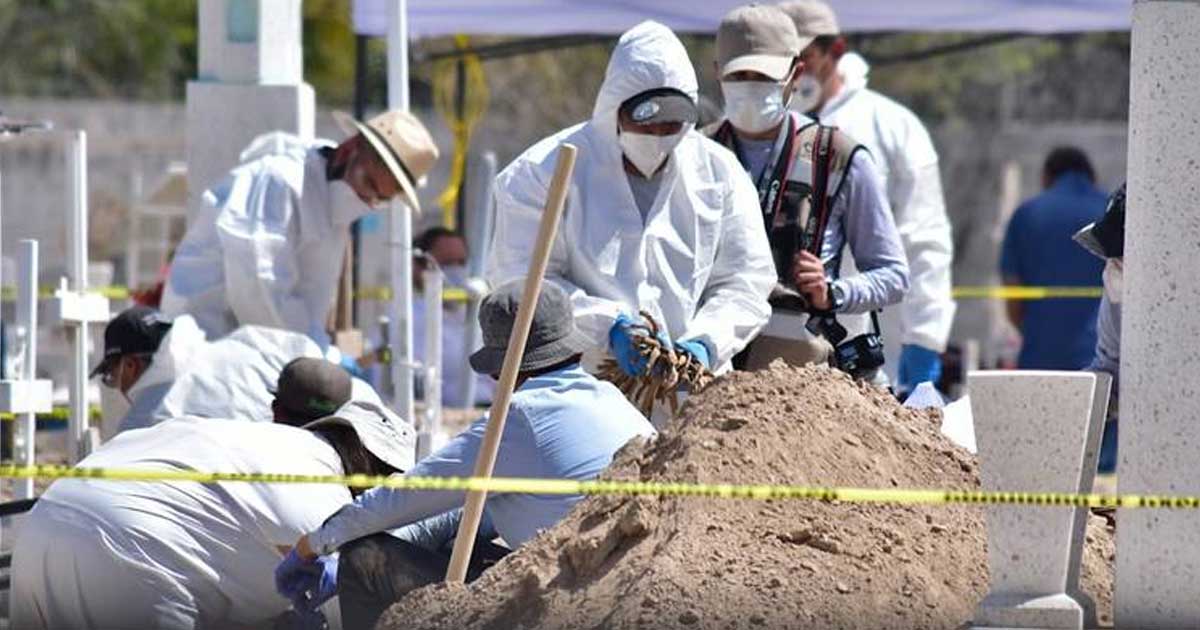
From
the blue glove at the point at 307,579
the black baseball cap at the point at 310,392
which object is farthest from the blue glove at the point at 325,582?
the black baseball cap at the point at 310,392

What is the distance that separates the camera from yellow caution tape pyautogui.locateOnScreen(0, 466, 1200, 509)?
17.5ft

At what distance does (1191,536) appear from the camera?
541 cm

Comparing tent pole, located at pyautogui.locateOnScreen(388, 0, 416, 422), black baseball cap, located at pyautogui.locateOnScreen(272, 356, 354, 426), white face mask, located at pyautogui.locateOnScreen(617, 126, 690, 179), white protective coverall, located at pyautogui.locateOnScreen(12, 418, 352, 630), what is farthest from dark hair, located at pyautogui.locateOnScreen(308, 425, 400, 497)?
tent pole, located at pyautogui.locateOnScreen(388, 0, 416, 422)

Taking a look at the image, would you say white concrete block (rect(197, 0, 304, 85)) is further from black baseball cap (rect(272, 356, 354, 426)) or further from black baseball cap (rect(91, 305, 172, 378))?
black baseball cap (rect(272, 356, 354, 426))

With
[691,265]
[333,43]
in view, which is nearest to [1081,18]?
[691,265]

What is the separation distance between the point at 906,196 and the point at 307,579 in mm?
3914

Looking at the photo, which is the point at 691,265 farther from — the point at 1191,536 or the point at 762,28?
the point at 1191,536

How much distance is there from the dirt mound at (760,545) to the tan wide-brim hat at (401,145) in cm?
324

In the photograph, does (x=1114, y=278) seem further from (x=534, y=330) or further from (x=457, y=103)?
(x=457, y=103)

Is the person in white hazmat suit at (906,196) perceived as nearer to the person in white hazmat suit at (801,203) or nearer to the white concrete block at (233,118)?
the person in white hazmat suit at (801,203)

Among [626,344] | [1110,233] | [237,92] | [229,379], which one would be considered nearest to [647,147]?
[626,344]

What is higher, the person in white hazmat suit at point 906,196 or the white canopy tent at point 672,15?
the white canopy tent at point 672,15

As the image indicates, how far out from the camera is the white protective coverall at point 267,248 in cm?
908

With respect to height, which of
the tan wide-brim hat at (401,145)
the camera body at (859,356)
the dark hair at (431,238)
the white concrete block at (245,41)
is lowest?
the camera body at (859,356)
